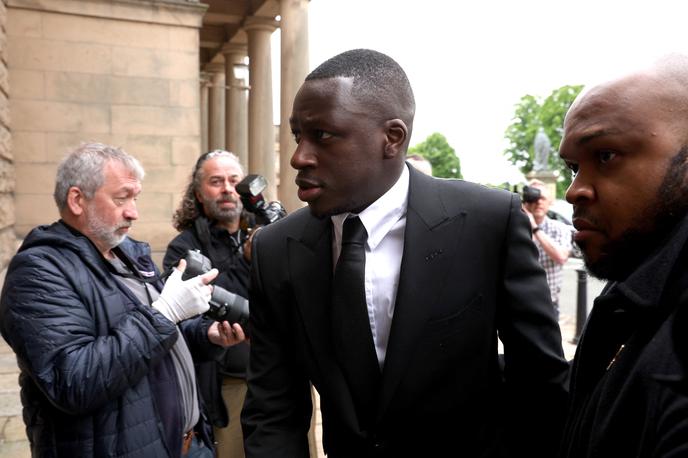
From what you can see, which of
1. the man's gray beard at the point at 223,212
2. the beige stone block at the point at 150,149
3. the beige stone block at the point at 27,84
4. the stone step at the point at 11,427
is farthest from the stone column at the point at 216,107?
the man's gray beard at the point at 223,212

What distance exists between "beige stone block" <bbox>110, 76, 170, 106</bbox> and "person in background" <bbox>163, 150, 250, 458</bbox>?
455 centimetres

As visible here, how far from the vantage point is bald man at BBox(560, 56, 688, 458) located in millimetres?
978

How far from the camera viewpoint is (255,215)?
3.84 m

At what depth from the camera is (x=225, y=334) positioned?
3162 mm

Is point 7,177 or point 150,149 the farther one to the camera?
point 150,149

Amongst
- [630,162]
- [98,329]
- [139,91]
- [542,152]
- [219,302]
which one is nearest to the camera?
[630,162]

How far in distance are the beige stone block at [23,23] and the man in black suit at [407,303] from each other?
7297 mm

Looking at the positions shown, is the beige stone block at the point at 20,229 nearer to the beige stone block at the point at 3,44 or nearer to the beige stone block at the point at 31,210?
the beige stone block at the point at 31,210

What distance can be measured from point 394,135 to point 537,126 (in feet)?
211

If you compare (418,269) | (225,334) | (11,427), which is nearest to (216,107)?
(11,427)

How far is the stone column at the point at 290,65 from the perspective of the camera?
10820 mm

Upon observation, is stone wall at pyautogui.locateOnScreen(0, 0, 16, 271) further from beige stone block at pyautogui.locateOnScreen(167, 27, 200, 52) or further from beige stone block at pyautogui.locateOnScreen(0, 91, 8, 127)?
beige stone block at pyautogui.locateOnScreen(167, 27, 200, 52)

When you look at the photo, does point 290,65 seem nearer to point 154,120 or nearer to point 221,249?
point 154,120

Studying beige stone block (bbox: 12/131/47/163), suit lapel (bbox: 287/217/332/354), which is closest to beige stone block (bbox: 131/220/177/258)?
beige stone block (bbox: 12/131/47/163)
